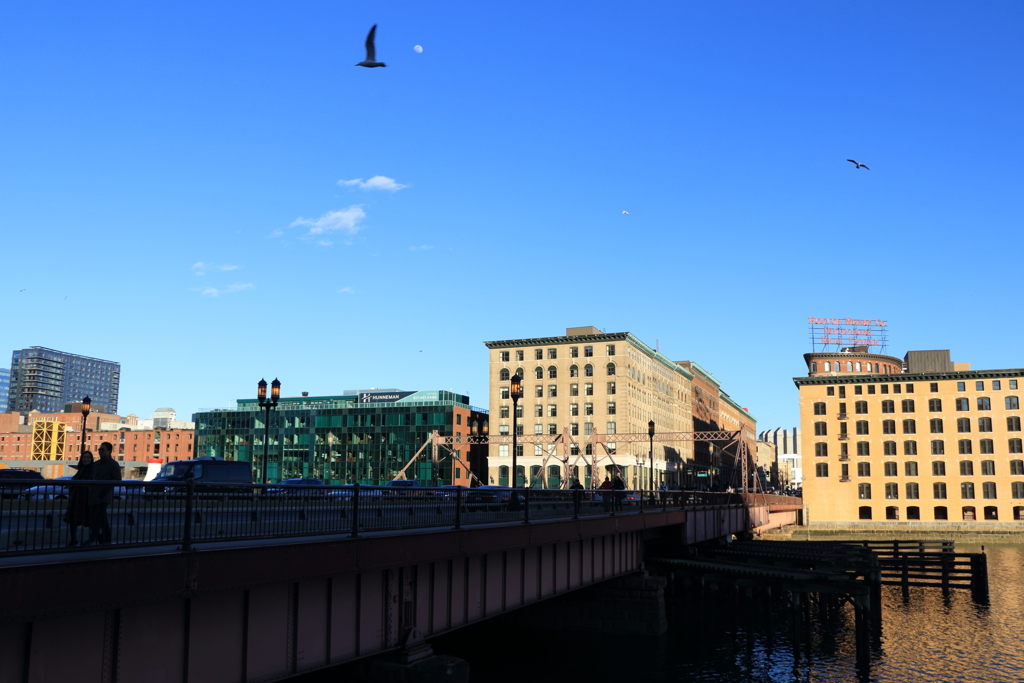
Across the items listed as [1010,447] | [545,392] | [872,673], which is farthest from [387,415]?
[872,673]

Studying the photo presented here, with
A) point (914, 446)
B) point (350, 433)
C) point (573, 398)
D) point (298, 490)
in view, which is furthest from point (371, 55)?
point (350, 433)

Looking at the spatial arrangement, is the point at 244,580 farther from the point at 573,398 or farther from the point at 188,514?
the point at 573,398

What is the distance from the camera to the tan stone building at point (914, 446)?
118 m

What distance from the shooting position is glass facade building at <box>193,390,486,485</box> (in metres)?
155

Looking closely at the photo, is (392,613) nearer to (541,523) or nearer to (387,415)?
(541,523)

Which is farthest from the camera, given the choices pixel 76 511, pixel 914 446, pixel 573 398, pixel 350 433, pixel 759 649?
pixel 350 433

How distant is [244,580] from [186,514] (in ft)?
5.40

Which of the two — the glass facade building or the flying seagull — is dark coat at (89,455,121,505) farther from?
the glass facade building

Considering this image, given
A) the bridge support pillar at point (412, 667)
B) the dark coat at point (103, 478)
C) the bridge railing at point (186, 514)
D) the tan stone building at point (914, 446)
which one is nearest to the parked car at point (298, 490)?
the bridge railing at point (186, 514)

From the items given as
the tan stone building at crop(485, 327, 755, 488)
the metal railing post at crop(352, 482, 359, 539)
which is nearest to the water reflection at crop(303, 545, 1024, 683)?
the metal railing post at crop(352, 482, 359, 539)

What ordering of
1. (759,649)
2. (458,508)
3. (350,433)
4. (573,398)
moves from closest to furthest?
(458,508), (759,649), (573,398), (350,433)

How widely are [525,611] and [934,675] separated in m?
16.9

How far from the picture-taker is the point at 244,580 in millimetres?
15141

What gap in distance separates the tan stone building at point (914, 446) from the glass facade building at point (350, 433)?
2275 inches
